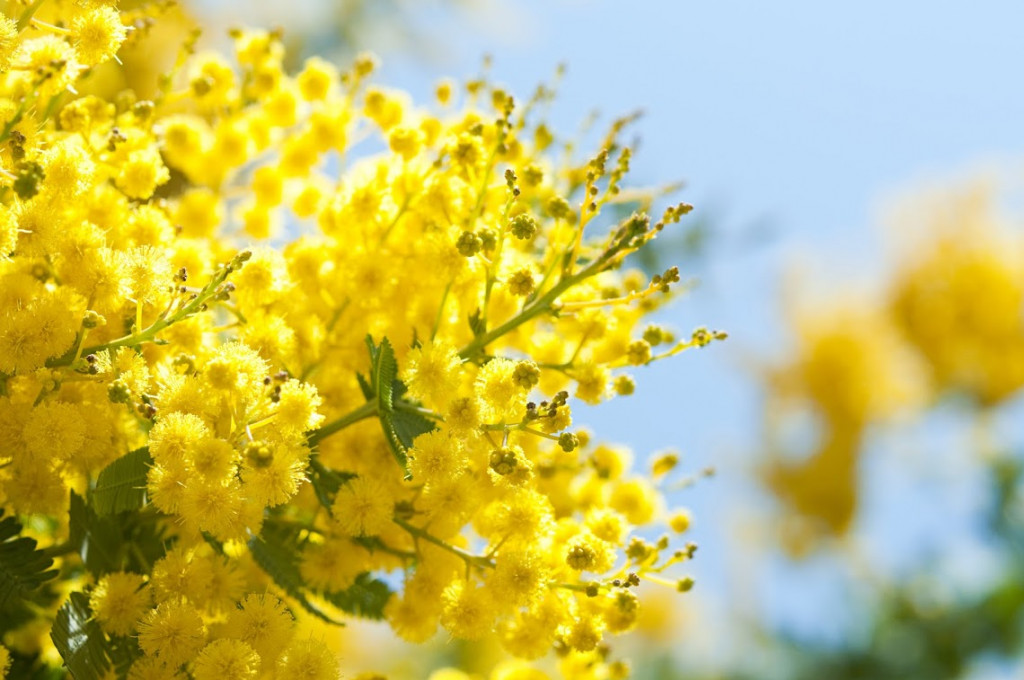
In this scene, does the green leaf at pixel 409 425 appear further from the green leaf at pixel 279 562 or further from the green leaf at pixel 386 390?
the green leaf at pixel 279 562

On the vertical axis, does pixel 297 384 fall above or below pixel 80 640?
above

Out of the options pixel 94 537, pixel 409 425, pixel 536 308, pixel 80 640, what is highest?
pixel 536 308

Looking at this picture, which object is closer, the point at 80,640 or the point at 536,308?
the point at 80,640

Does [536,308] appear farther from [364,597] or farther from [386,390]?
[364,597]

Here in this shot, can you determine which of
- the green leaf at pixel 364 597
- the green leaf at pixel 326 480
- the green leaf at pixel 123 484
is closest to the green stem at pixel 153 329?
the green leaf at pixel 123 484

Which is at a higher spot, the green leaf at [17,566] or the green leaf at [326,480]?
the green leaf at [326,480]

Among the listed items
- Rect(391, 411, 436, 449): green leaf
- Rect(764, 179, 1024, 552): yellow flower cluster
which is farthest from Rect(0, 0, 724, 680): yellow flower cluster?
Rect(764, 179, 1024, 552): yellow flower cluster

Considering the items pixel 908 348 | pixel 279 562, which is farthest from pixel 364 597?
pixel 908 348

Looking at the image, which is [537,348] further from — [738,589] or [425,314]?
[738,589]
